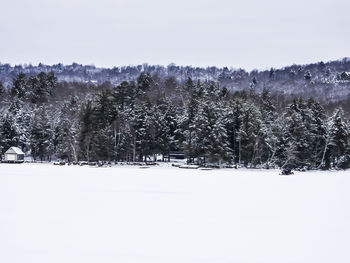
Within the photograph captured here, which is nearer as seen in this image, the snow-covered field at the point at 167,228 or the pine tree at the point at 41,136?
the snow-covered field at the point at 167,228

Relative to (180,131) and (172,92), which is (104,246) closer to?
(180,131)

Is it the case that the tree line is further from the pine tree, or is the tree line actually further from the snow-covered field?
the snow-covered field

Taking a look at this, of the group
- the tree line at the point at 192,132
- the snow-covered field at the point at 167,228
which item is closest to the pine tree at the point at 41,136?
the tree line at the point at 192,132

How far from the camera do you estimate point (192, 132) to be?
175 feet

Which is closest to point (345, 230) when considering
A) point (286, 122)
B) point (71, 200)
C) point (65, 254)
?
point (65, 254)

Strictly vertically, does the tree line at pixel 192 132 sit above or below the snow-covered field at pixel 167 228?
above

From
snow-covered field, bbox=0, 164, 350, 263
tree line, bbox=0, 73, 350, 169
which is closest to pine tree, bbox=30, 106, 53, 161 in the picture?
tree line, bbox=0, 73, 350, 169

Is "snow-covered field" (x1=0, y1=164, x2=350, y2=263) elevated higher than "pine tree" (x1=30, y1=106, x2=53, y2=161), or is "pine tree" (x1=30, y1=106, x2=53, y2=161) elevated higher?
"pine tree" (x1=30, y1=106, x2=53, y2=161)

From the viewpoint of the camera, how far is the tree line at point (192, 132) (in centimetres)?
5228

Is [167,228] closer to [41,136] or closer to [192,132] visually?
[192,132]

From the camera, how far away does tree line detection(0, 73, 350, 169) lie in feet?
172

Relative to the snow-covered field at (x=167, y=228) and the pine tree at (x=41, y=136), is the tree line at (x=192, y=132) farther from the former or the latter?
the snow-covered field at (x=167, y=228)

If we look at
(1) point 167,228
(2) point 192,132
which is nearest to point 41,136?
(2) point 192,132

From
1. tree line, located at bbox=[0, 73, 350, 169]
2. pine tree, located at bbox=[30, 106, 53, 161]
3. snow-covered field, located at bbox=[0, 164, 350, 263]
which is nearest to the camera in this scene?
snow-covered field, located at bbox=[0, 164, 350, 263]
